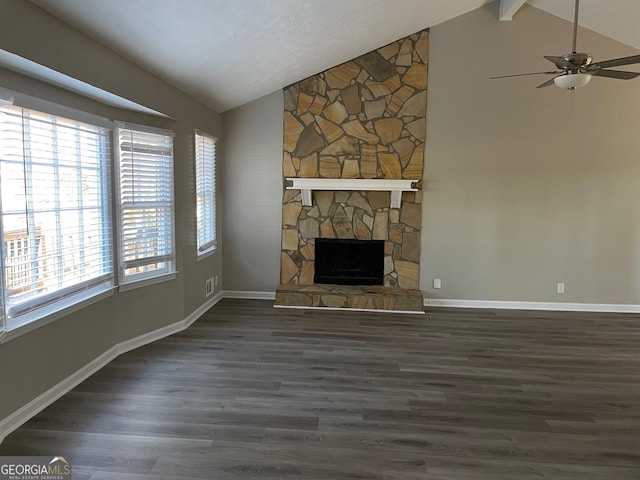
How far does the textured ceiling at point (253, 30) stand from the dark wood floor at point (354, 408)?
2.48 meters

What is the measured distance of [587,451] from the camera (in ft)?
8.22

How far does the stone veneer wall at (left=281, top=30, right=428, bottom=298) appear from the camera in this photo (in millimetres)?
5496

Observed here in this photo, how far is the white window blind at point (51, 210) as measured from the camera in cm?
263

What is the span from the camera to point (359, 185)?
5402 mm

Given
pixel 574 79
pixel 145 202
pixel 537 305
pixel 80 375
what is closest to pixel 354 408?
pixel 80 375

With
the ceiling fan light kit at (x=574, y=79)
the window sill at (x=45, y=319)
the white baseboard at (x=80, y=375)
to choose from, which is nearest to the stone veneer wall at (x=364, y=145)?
the white baseboard at (x=80, y=375)

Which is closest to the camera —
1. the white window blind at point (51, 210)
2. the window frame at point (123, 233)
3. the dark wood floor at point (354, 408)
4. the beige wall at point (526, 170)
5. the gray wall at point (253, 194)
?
the dark wood floor at point (354, 408)

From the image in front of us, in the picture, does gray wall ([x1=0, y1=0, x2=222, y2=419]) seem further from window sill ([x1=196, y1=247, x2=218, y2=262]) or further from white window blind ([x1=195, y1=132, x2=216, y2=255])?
white window blind ([x1=195, y1=132, x2=216, y2=255])

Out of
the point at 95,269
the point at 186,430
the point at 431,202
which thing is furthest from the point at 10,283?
the point at 431,202

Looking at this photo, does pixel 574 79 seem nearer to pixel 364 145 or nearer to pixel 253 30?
pixel 253 30

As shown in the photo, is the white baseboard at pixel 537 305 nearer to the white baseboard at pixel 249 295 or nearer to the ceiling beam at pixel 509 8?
the white baseboard at pixel 249 295

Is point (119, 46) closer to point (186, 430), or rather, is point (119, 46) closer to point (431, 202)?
point (186, 430)

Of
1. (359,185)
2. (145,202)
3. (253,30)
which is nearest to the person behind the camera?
(253,30)

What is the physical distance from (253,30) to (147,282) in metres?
2.43
